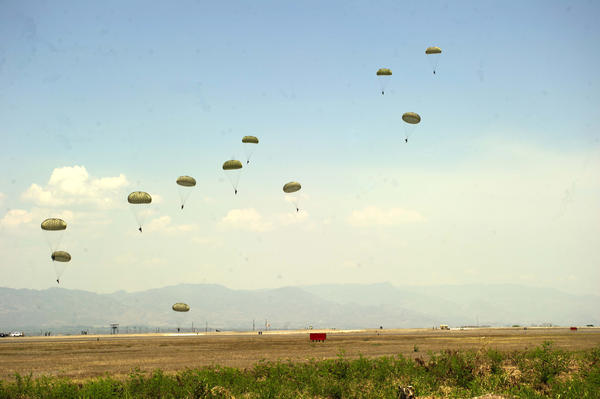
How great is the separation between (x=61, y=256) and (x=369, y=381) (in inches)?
2105

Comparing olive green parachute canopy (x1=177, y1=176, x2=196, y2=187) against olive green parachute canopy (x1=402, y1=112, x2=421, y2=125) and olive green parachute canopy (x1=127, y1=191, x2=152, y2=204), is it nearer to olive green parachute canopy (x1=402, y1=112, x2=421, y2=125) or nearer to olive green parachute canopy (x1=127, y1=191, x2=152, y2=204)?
olive green parachute canopy (x1=127, y1=191, x2=152, y2=204)

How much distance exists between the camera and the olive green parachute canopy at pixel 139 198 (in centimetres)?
6444

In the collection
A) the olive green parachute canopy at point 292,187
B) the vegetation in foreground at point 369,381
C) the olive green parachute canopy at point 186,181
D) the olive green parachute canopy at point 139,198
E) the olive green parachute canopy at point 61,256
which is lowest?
the vegetation in foreground at point 369,381

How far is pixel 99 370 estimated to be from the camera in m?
42.8

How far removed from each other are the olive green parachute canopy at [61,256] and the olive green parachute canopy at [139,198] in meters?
12.8

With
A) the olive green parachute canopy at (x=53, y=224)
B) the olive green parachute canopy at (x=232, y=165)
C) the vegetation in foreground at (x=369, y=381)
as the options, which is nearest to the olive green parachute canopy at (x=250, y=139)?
the olive green parachute canopy at (x=232, y=165)

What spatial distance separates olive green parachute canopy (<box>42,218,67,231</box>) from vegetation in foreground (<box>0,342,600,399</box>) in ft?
117

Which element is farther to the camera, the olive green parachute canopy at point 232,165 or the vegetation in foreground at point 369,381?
the olive green parachute canopy at point 232,165

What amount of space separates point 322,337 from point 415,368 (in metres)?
56.4

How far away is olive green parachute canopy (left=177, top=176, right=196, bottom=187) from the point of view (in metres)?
68.4

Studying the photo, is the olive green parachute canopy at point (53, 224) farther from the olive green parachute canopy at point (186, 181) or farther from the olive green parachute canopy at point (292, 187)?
the olive green parachute canopy at point (292, 187)

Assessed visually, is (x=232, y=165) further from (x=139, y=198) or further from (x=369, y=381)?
(x=369, y=381)

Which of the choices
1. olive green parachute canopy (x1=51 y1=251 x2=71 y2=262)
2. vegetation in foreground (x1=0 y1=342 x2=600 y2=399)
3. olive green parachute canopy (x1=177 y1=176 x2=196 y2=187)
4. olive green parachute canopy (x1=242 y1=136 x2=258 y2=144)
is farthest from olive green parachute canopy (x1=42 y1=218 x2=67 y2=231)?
vegetation in foreground (x1=0 y1=342 x2=600 y2=399)

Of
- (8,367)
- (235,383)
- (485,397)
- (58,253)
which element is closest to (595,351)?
(485,397)
